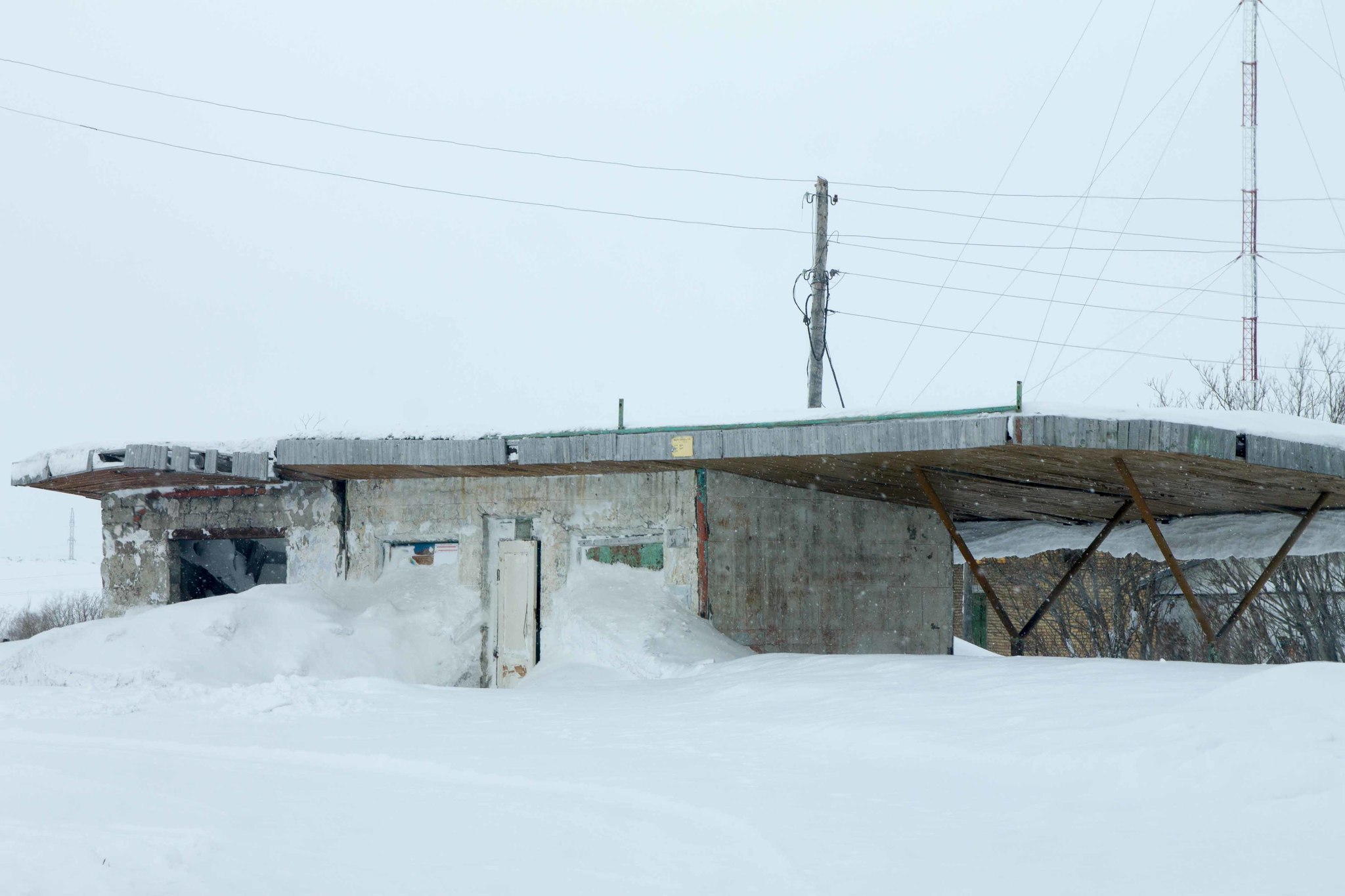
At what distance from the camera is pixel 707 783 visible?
6.91 metres

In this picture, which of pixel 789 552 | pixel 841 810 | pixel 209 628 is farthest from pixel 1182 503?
pixel 209 628

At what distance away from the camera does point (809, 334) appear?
18609 millimetres

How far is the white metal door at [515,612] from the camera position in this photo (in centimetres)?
1316

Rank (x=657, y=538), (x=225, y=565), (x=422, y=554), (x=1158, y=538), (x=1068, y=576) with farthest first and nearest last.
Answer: (x=225, y=565) → (x=422, y=554) → (x=1068, y=576) → (x=657, y=538) → (x=1158, y=538)

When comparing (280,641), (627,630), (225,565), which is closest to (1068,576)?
(627,630)

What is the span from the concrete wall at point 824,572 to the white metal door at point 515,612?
2.37m

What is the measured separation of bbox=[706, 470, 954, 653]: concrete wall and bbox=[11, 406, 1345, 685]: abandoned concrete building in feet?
0.09

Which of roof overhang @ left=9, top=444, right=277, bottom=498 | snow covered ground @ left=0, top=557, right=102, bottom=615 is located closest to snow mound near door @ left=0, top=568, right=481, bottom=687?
roof overhang @ left=9, top=444, right=277, bottom=498

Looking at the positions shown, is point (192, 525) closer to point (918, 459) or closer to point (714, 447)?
point (714, 447)

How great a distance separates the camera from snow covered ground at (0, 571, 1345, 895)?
5180 millimetres

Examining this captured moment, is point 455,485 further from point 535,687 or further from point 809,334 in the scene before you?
point 809,334

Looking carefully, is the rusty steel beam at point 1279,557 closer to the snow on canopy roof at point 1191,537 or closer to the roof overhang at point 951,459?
the roof overhang at point 951,459

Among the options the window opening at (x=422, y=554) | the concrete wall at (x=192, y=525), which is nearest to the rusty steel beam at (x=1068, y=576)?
the window opening at (x=422, y=554)

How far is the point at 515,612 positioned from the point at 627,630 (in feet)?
6.22
